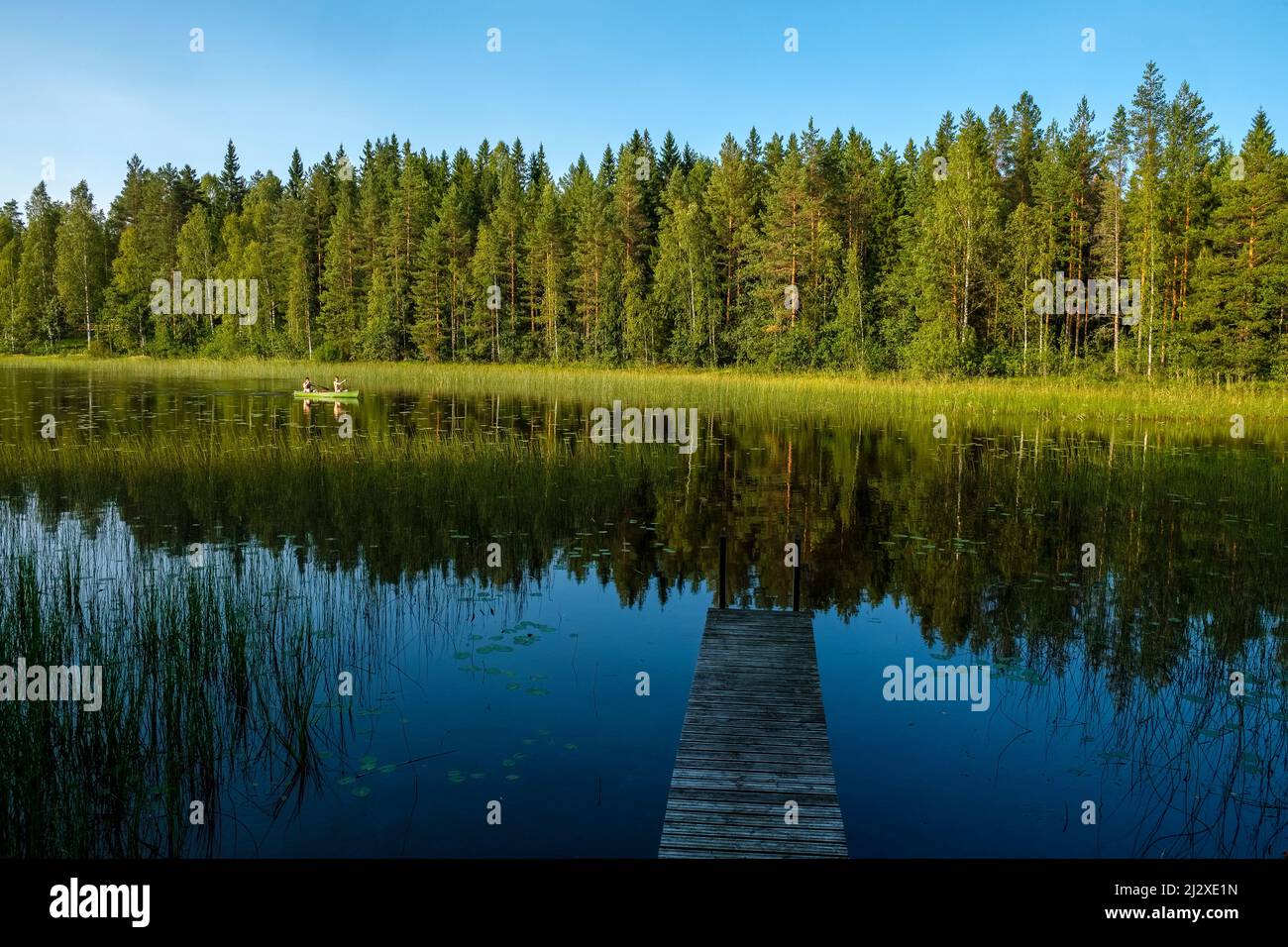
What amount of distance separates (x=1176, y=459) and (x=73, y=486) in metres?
25.3

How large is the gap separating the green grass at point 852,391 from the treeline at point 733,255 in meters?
6.25

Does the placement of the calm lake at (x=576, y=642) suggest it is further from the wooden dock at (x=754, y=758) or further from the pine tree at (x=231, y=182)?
the pine tree at (x=231, y=182)

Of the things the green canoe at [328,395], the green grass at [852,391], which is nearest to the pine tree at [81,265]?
the green grass at [852,391]

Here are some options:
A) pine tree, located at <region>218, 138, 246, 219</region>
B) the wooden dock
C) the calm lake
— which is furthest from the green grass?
pine tree, located at <region>218, 138, 246, 219</region>

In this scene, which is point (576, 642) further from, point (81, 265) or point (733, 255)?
point (81, 265)

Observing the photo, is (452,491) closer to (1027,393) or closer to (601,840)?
(601,840)

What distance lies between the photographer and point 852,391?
42938mm

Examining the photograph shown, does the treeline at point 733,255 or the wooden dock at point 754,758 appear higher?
the treeline at point 733,255

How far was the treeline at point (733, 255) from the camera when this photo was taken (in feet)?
159

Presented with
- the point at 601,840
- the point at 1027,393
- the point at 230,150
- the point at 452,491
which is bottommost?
the point at 601,840

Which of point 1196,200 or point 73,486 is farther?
point 1196,200

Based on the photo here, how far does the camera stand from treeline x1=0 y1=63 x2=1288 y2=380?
48.4m

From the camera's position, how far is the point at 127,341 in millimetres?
85125
